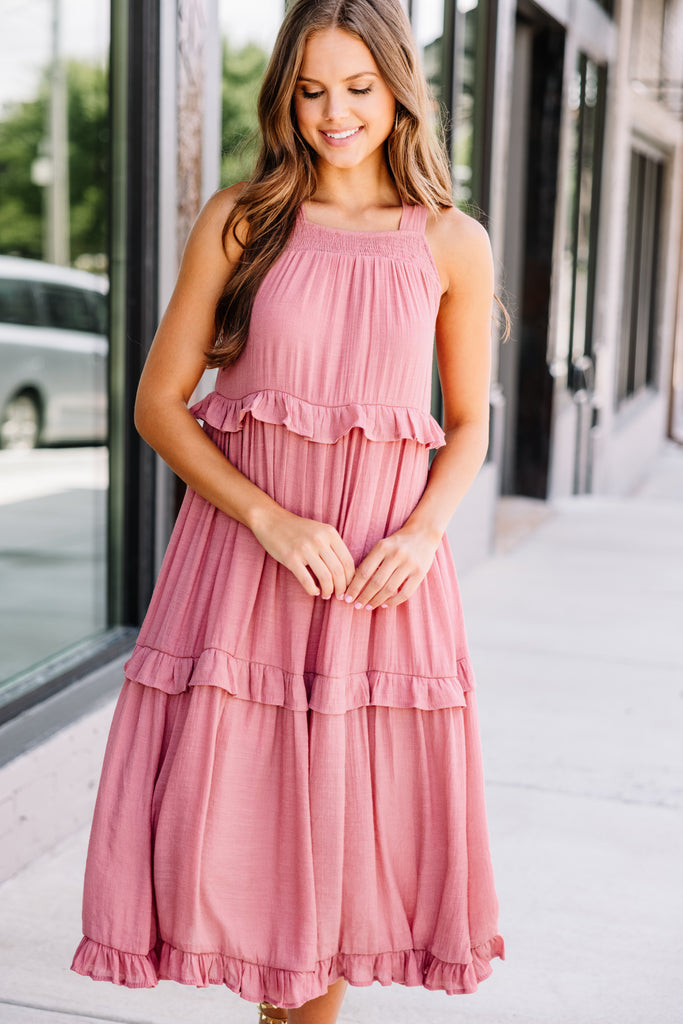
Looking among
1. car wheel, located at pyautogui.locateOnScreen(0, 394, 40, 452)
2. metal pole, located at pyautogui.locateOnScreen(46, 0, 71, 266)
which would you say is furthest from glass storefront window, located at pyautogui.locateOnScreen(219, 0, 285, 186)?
metal pole, located at pyautogui.locateOnScreen(46, 0, 71, 266)

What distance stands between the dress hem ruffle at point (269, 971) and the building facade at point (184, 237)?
3.37ft

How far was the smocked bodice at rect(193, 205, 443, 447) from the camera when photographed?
1.86 metres

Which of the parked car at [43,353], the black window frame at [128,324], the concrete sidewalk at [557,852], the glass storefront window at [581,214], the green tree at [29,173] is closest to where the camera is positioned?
the concrete sidewalk at [557,852]

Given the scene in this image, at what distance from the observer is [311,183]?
1.94 meters

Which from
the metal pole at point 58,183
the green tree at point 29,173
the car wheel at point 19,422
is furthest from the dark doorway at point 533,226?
the metal pole at point 58,183

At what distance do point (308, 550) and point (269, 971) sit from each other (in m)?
0.67

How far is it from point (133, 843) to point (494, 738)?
89.5 inches

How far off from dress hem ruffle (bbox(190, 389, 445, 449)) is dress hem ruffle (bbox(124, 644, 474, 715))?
1.19 feet

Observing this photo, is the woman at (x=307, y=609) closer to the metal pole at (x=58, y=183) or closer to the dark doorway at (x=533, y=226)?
the dark doorway at (x=533, y=226)

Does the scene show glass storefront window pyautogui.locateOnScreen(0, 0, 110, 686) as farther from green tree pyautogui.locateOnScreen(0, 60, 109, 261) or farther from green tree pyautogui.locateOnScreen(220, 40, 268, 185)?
green tree pyautogui.locateOnScreen(220, 40, 268, 185)

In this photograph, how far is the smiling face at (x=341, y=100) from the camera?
1.79 metres

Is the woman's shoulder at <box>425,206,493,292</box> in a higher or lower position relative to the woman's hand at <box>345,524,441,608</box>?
higher

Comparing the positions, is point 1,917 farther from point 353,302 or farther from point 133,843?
point 353,302

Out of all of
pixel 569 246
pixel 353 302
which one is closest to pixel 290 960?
pixel 353 302
